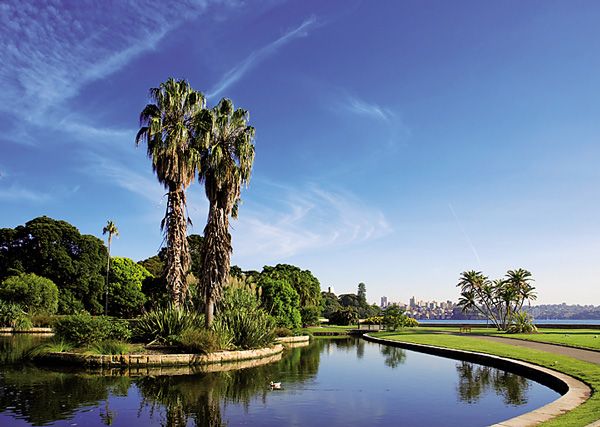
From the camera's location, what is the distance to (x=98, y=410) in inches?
464

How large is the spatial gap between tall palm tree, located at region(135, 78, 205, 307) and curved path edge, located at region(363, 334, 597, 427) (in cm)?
1436

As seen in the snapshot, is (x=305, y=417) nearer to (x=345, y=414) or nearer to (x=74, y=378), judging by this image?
(x=345, y=414)

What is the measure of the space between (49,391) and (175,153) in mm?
14994

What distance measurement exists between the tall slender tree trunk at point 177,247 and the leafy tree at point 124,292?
39.3 metres

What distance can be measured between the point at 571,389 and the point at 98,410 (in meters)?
12.0

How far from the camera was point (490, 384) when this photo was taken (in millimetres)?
16531

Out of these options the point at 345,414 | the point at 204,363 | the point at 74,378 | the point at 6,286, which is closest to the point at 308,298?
the point at 6,286

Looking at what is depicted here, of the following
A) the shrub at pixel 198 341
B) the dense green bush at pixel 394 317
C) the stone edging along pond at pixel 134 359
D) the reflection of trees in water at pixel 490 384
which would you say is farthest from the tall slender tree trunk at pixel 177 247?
the dense green bush at pixel 394 317

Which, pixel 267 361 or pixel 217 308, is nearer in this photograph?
pixel 267 361

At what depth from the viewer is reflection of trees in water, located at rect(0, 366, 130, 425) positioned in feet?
37.2

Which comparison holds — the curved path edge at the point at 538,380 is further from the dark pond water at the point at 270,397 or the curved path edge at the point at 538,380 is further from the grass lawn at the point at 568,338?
the grass lawn at the point at 568,338

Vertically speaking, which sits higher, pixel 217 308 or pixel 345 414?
pixel 217 308

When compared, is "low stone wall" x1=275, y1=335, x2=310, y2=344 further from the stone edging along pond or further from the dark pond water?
the dark pond water

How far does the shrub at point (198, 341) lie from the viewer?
69.3 feet
